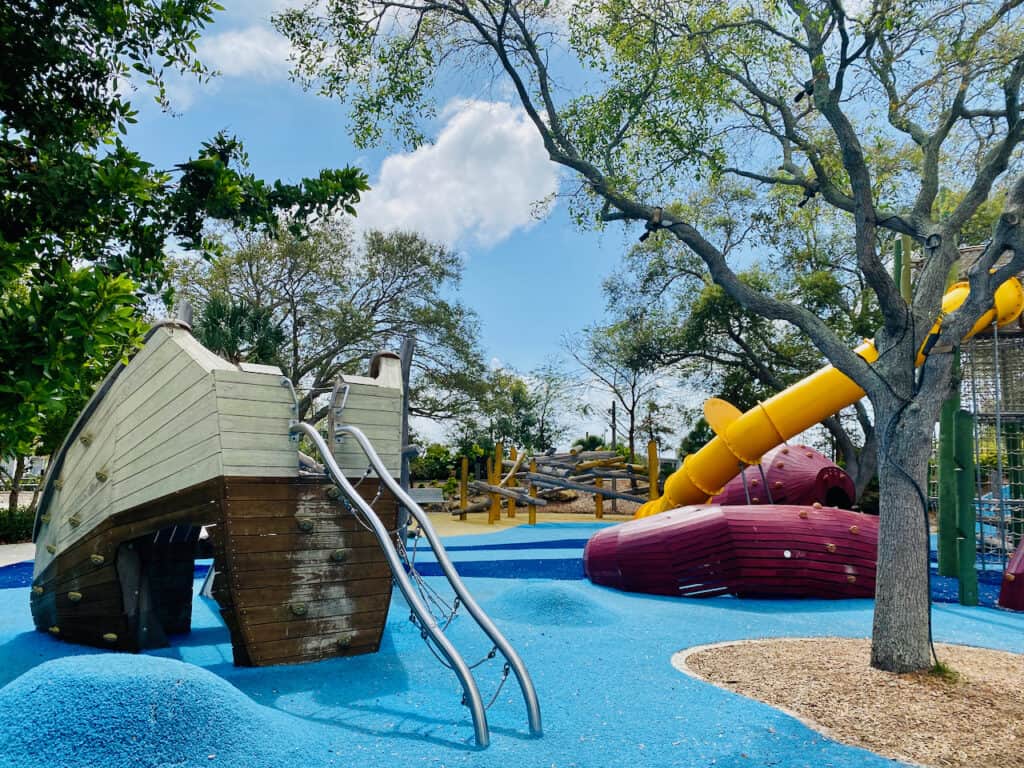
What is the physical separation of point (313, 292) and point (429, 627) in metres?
21.1

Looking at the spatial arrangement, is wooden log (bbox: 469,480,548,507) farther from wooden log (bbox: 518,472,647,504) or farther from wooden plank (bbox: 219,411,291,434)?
wooden plank (bbox: 219,411,291,434)

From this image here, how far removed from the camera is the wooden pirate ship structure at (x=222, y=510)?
524cm

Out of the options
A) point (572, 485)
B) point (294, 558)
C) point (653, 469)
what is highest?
point (653, 469)

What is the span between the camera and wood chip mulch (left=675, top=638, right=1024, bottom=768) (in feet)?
13.0

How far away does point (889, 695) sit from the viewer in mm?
4754

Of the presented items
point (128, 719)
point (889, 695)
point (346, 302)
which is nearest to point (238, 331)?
point (346, 302)

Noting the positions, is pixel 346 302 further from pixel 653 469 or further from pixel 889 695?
pixel 889 695

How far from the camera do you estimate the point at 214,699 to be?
11.3ft

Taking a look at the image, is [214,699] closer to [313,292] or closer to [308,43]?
[308,43]

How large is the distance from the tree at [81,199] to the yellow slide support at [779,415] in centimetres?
782

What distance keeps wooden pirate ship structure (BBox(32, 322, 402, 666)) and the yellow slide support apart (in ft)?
22.6

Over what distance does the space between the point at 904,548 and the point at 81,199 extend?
19.4 feet

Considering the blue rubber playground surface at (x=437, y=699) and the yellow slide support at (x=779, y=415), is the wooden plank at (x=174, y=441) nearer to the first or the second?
the blue rubber playground surface at (x=437, y=699)

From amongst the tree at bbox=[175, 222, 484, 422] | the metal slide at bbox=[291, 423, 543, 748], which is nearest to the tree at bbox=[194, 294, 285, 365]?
the tree at bbox=[175, 222, 484, 422]
